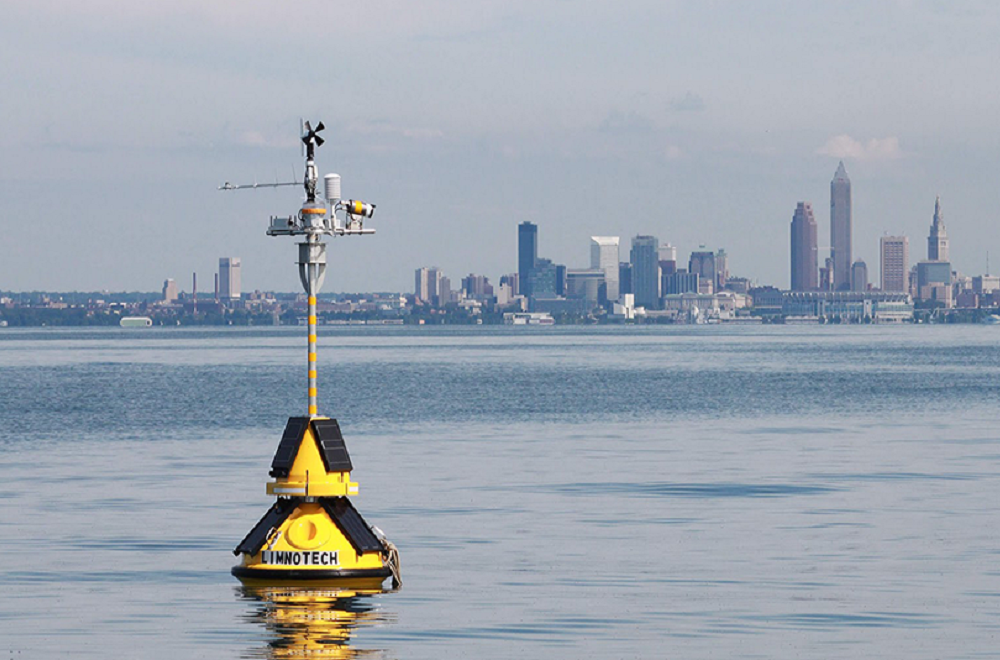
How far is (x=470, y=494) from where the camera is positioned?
44188mm

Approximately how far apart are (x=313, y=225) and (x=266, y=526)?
183 inches

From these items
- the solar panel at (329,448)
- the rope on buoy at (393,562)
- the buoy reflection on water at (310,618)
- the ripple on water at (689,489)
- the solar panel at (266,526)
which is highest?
the solar panel at (329,448)

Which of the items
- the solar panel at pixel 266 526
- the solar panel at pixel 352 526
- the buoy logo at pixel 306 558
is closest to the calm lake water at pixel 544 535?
the buoy logo at pixel 306 558

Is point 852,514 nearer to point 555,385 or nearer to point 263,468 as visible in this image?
point 263,468

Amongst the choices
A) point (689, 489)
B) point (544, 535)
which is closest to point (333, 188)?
point (544, 535)

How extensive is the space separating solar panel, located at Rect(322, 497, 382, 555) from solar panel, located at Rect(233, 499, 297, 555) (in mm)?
586

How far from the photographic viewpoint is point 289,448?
27.9m

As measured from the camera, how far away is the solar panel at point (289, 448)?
2781 cm

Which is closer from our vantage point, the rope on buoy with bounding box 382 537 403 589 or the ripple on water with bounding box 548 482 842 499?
the rope on buoy with bounding box 382 537 403 589

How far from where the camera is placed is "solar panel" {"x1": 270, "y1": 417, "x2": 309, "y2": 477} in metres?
27.8

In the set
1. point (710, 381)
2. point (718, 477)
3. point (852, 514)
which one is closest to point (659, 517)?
point (852, 514)

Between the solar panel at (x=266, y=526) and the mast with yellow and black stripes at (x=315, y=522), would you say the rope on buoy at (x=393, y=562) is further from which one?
the solar panel at (x=266, y=526)

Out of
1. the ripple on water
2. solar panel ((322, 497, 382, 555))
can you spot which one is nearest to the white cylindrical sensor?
solar panel ((322, 497, 382, 555))

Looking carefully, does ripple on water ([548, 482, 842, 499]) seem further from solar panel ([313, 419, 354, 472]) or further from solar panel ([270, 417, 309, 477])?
solar panel ([270, 417, 309, 477])
